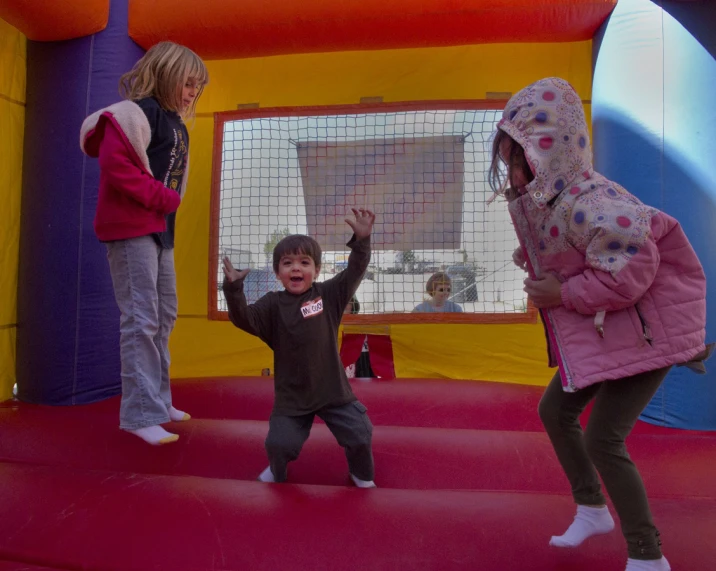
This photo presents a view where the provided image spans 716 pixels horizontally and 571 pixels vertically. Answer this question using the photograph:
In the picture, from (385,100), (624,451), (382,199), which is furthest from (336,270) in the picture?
(624,451)

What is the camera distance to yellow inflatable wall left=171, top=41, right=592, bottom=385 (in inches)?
99.2

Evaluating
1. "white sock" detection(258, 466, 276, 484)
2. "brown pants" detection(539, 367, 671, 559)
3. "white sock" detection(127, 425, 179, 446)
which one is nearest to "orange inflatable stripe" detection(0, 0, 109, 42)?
"white sock" detection(127, 425, 179, 446)

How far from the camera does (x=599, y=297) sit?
3.52 feet

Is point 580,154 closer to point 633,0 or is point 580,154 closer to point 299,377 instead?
point 299,377

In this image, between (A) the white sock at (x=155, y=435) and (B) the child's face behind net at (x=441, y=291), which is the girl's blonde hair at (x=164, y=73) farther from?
(B) the child's face behind net at (x=441, y=291)

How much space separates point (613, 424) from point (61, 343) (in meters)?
1.83

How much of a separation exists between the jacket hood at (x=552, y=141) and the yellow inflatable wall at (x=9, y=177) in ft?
6.25

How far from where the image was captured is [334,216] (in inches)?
103

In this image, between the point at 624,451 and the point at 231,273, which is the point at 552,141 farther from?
the point at 231,273

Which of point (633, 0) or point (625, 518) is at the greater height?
point (633, 0)

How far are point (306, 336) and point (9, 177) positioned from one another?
139 centimetres

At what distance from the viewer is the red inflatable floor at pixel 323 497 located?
3.77ft

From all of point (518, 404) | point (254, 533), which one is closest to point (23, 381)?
point (254, 533)

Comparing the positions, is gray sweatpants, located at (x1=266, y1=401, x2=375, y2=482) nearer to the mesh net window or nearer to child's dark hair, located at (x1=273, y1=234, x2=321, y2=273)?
child's dark hair, located at (x1=273, y1=234, x2=321, y2=273)
